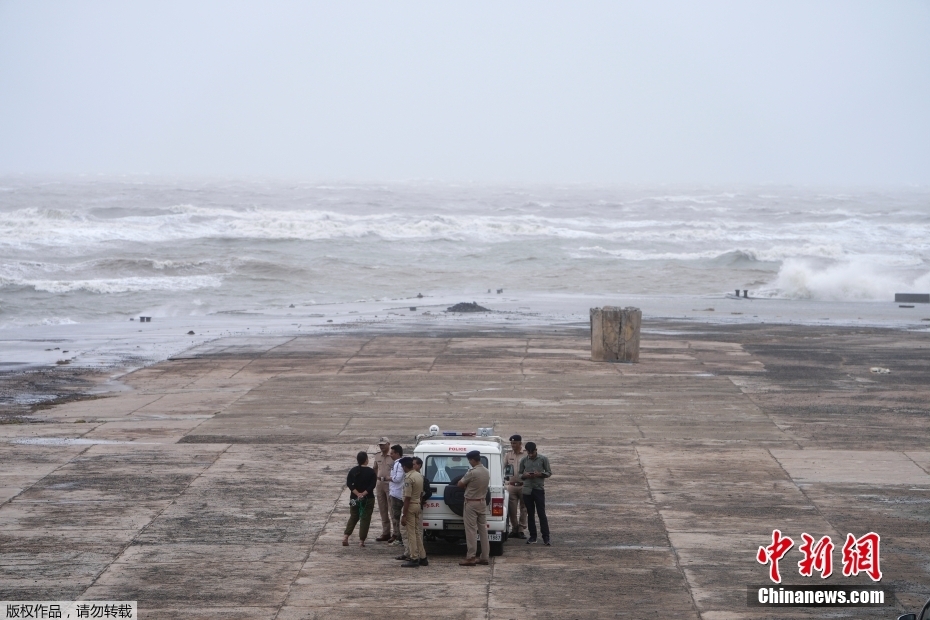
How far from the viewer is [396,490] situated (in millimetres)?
11695

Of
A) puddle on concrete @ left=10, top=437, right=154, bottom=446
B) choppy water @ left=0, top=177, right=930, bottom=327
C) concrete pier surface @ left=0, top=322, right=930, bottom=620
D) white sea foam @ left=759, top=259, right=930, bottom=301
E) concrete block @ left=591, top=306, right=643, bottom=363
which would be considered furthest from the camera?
choppy water @ left=0, top=177, right=930, bottom=327

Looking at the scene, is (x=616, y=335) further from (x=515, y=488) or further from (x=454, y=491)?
(x=454, y=491)

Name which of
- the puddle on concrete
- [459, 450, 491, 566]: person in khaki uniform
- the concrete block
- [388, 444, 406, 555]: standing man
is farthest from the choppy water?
[459, 450, 491, 566]: person in khaki uniform

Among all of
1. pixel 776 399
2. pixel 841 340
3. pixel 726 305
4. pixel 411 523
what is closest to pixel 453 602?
pixel 411 523

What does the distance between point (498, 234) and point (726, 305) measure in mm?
47252

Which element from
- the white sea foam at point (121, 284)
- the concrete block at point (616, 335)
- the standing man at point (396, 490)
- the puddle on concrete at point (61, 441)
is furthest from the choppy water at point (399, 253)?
the standing man at point (396, 490)

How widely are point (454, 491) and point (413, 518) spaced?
20.9 inches

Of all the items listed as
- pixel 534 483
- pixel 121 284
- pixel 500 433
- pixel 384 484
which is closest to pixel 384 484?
pixel 384 484

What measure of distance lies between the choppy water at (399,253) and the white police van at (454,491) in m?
29.2

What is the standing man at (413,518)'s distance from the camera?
11.0m

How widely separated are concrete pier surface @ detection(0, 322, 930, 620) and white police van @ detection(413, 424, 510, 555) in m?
0.33

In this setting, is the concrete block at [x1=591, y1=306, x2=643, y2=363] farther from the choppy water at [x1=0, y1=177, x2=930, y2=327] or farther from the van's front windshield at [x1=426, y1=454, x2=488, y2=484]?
the choppy water at [x1=0, y1=177, x2=930, y2=327]

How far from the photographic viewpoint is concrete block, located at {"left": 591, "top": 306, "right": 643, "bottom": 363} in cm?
2447

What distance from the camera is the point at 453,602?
10.2 m
